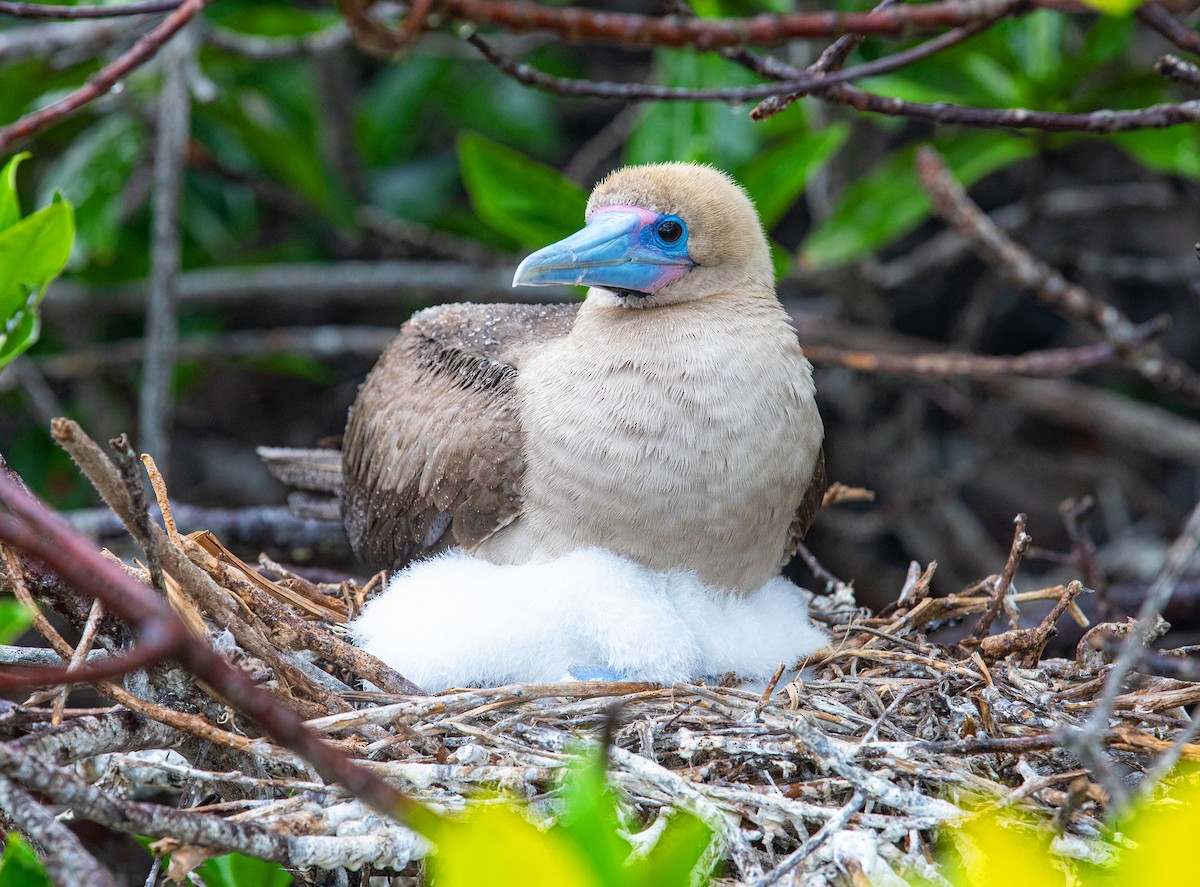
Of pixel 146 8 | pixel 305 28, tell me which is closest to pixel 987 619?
pixel 146 8

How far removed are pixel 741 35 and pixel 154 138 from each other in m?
4.33

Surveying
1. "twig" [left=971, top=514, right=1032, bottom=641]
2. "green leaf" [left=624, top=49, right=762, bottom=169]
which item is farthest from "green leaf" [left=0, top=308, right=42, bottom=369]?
"green leaf" [left=624, top=49, right=762, bottom=169]

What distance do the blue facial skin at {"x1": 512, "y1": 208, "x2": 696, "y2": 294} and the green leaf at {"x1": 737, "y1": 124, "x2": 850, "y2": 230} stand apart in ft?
4.28

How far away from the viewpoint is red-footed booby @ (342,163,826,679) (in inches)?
115

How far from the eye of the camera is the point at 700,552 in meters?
2.97

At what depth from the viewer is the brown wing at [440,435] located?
3.08 metres

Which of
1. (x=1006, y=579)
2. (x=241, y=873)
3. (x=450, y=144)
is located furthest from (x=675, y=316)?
(x=450, y=144)

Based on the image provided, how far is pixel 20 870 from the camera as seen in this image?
1915 millimetres

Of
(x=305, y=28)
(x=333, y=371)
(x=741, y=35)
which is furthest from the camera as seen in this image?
(x=333, y=371)

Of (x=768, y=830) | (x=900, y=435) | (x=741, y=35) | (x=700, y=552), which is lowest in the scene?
(x=900, y=435)

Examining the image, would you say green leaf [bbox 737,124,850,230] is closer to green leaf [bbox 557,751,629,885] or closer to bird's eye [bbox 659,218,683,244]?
bird's eye [bbox 659,218,683,244]

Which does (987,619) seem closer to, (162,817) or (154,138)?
(162,817)

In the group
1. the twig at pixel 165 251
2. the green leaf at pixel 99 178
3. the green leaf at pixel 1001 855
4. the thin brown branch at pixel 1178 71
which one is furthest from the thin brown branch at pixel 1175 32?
the green leaf at pixel 99 178

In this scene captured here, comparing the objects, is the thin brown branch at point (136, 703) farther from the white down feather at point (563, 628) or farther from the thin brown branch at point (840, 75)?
the thin brown branch at point (840, 75)
